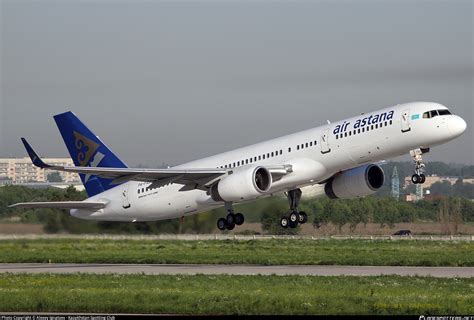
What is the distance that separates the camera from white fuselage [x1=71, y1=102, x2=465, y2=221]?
3822 cm

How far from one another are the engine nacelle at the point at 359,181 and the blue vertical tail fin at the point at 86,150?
1187cm

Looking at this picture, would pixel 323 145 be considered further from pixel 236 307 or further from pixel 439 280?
pixel 236 307

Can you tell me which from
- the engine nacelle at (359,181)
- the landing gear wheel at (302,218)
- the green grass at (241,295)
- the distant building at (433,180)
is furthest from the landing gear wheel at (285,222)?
the distant building at (433,180)

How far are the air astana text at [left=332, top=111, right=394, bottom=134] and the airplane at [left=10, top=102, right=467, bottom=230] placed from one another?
5cm

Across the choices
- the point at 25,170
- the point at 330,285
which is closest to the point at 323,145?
the point at 330,285

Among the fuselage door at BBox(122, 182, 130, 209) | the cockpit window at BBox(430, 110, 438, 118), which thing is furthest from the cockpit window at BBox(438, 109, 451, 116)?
the fuselage door at BBox(122, 182, 130, 209)

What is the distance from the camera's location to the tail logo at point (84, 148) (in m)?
51.6

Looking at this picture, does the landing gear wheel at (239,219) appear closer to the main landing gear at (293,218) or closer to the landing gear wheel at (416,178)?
the main landing gear at (293,218)

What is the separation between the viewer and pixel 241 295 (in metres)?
27.1

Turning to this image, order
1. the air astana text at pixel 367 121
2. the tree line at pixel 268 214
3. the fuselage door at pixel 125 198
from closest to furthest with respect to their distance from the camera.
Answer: the air astana text at pixel 367 121 → the tree line at pixel 268 214 → the fuselage door at pixel 125 198

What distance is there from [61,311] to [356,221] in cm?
5232

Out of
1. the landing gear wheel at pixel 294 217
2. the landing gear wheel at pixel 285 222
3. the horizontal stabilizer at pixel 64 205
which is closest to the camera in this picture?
the landing gear wheel at pixel 294 217

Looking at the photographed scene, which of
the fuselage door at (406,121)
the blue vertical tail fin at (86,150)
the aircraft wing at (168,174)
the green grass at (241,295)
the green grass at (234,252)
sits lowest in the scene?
the green grass at (241,295)

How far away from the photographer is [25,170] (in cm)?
8731
